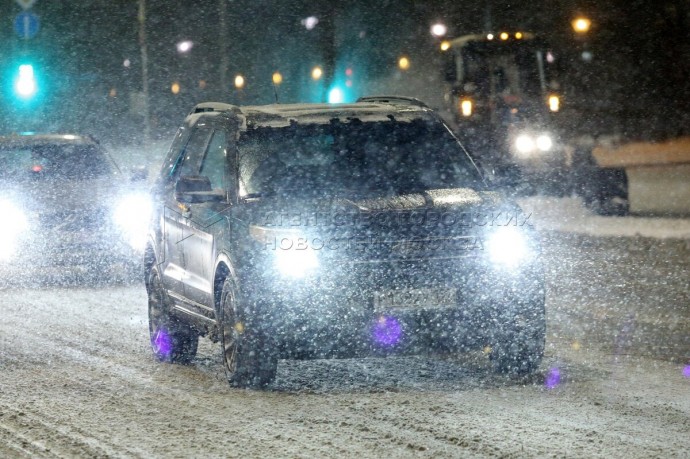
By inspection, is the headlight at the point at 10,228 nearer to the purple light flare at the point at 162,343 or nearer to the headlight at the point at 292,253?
the purple light flare at the point at 162,343

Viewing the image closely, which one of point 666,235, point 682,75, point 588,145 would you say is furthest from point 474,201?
point 682,75

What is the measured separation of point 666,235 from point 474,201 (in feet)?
33.1

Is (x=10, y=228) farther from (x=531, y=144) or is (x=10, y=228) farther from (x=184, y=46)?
(x=184, y=46)

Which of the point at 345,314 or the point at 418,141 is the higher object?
the point at 418,141

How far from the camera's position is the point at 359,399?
746 cm

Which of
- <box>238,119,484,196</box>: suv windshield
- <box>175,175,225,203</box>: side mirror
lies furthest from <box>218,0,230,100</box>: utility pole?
<box>175,175,225,203</box>: side mirror

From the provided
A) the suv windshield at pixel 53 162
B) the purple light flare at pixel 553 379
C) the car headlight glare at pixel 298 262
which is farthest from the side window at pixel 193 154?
the suv windshield at pixel 53 162

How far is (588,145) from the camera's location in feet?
78.4

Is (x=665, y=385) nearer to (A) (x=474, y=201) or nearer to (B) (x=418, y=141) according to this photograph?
(A) (x=474, y=201)

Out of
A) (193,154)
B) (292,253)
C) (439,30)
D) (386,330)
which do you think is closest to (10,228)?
(193,154)

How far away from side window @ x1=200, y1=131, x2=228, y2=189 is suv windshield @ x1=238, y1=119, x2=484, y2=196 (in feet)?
0.81

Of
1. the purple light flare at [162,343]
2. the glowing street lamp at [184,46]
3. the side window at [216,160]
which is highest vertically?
the glowing street lamp at [184,46]

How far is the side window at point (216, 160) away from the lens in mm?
8959

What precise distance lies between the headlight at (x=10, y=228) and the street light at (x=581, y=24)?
16.6m
